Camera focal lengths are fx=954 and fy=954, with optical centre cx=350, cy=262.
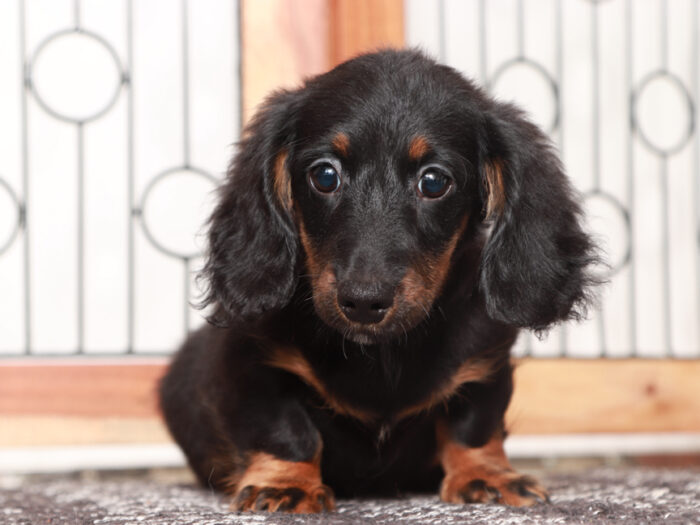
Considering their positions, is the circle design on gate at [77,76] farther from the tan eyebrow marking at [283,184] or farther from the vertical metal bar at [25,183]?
the tan eyebrow marking at [283,184]

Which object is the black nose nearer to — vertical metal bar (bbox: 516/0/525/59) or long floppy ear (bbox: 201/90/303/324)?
long floppy ear (bbox: 201/90/303/324)

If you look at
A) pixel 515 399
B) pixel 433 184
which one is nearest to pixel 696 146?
pixel 515 399

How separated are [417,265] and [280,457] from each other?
18.5 inches

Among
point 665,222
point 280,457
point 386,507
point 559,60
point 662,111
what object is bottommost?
point 386,507

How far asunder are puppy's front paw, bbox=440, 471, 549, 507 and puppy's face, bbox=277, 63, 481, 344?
1.28ft

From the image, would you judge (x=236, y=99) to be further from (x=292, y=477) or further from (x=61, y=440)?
(x=292, y=477)

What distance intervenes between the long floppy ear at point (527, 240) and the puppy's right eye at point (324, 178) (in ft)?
1.00

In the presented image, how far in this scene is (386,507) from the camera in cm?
184

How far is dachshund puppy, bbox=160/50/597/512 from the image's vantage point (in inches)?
Answer: 68.6

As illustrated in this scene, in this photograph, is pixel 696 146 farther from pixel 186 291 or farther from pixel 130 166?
pixel 130 166

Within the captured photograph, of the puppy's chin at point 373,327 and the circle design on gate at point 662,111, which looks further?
the circle design on gate at point 662,111

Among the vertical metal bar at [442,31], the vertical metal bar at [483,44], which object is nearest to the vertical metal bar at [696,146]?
the vertical metal bar at [483,44]

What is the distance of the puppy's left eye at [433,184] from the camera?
5.74ft

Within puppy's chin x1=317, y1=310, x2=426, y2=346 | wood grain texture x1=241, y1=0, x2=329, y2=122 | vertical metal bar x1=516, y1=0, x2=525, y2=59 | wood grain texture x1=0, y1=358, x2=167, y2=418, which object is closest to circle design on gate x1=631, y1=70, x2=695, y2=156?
vertical metal bar x1=516, y1=0, x2=525, y2=59
